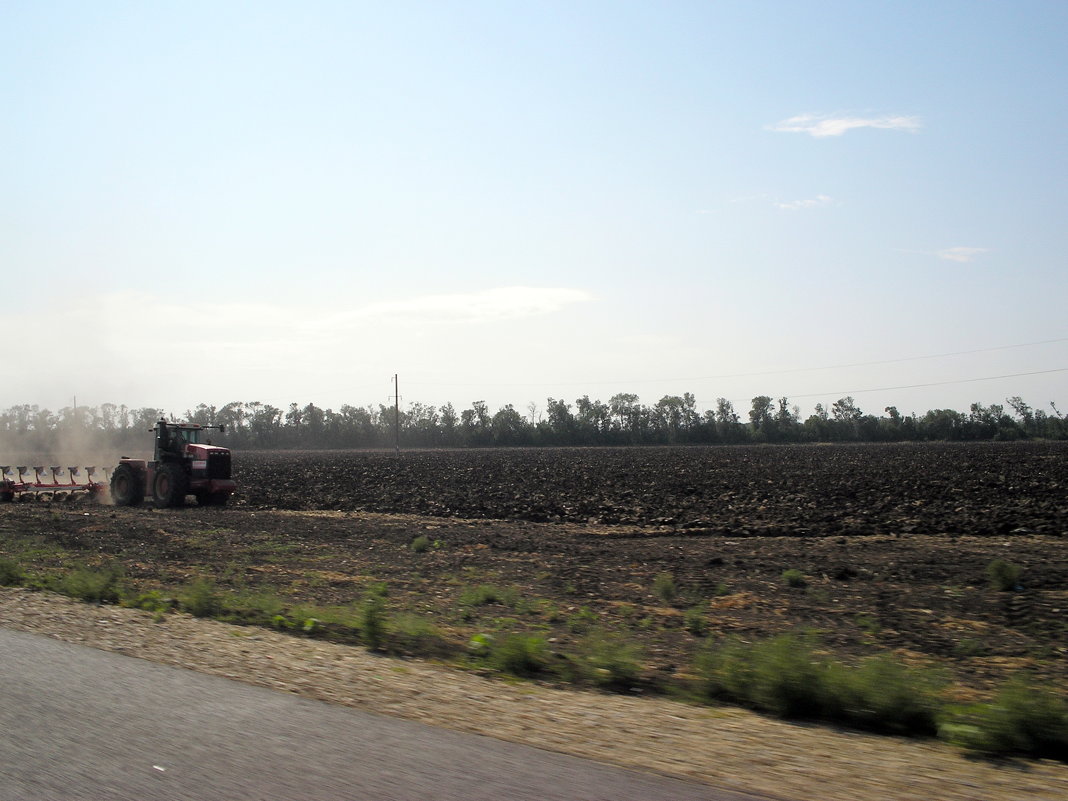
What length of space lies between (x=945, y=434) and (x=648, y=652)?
117 metres

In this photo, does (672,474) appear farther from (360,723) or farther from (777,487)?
(360,723)

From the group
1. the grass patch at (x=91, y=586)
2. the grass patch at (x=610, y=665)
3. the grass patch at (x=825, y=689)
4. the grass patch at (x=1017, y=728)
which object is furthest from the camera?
the grass patch at (x=91, y=586)

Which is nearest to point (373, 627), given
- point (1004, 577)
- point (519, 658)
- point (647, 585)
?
point (519, 658)

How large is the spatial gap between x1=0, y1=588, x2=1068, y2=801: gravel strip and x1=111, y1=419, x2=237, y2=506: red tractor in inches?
657

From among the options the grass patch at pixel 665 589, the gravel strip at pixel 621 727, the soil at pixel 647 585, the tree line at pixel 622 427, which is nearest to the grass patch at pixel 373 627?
the gravel strip at pixel 621 727

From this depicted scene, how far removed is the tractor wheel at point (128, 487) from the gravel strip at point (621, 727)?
18068mm

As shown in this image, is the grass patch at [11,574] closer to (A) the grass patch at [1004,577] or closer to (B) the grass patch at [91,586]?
(B) the grass patch at [91,586]

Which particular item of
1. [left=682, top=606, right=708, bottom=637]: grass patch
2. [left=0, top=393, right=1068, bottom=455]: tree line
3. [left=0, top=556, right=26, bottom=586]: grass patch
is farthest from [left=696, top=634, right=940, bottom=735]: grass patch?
[left=0, top=393, right=1068, bottom=455]: tree line

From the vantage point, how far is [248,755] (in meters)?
4.87

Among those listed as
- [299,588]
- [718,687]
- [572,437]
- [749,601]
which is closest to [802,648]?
[718,687]

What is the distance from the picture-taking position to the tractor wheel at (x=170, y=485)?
24422 millimetres

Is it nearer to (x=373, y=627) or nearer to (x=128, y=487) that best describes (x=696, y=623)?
(x=373, y=627)

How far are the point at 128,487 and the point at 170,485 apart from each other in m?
2.12

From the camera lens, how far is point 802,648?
722 cm
